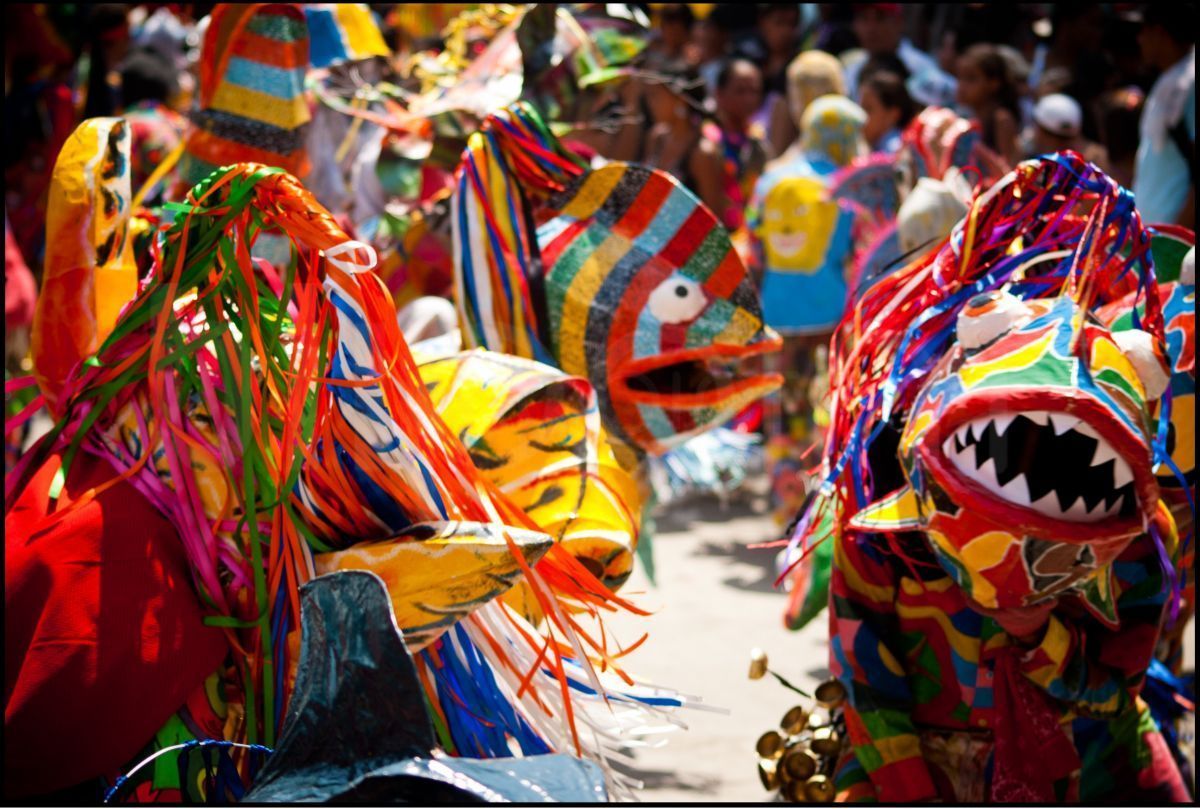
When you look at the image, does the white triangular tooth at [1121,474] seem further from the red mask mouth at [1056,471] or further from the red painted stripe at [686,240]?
the red painted stripe at [686,240]

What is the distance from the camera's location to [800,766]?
275 cm

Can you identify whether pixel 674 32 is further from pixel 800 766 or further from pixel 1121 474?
pixel 1121 474

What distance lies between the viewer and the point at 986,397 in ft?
6.80

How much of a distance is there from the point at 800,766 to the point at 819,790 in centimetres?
9

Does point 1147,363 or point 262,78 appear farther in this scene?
point 262,78

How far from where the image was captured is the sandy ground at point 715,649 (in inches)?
155

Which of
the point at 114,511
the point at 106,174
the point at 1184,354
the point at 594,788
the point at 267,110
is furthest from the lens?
the point at 267,110

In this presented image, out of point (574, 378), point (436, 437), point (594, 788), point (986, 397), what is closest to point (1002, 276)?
point (986, 397)

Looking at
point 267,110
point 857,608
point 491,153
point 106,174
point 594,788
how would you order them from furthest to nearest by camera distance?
point 267,110 < point 491,153 < point 857,608 < point 106,174 < point 594,788

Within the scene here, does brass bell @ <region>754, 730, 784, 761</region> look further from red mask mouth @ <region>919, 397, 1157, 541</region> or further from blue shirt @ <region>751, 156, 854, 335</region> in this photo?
blue shirt @ <region>751, 156, 854, 335</region>

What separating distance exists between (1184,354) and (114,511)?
6.11ft

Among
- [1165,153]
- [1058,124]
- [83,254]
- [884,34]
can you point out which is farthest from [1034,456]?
[884,34]

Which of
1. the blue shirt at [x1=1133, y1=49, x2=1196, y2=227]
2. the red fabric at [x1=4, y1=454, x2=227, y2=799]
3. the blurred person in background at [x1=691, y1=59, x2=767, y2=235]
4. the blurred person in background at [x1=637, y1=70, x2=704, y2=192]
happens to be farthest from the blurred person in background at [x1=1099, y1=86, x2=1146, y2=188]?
the red fabric at [x1=4, y1=454, x2=227, y2=799]

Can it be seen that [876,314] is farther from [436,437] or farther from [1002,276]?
[436,437]
